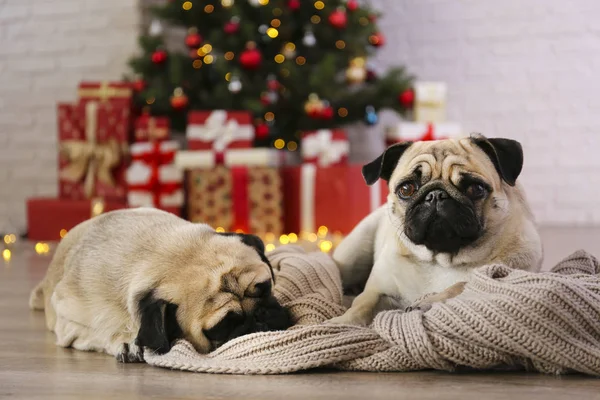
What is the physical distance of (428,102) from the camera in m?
5.72

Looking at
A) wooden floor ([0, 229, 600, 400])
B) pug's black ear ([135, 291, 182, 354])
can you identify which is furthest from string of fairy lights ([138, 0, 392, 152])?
pug's black ear ([135, 291, 182, 354])

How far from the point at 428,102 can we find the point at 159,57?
6.19ft

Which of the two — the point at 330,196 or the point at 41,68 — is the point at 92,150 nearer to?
the point at 41,68

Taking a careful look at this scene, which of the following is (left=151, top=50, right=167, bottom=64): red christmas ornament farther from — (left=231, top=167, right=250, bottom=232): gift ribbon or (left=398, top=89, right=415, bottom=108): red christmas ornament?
(left=398, top=89, right=415, bottom=108): red christmas ornament

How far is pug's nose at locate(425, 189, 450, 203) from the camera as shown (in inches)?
81.3

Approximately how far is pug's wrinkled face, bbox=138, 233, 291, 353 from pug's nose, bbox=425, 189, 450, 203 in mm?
456

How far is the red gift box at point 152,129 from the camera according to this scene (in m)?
5.54

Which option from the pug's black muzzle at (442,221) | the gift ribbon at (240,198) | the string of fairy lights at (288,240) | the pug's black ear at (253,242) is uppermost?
the pug's black muzzle at (442,221)

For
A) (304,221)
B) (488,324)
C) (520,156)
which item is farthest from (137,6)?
(488,324)

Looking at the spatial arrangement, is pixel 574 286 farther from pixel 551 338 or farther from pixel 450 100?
pixel 450 100

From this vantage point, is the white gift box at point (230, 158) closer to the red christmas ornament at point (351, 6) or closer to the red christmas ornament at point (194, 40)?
the red christmas ornament at point (194, 40)

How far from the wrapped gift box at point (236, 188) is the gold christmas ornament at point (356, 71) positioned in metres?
0.77

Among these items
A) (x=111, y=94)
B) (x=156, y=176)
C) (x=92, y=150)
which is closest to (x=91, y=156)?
(x=92, y=150)

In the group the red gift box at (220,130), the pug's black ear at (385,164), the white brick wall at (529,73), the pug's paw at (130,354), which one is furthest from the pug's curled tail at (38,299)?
the white brick wall at (529,73)
